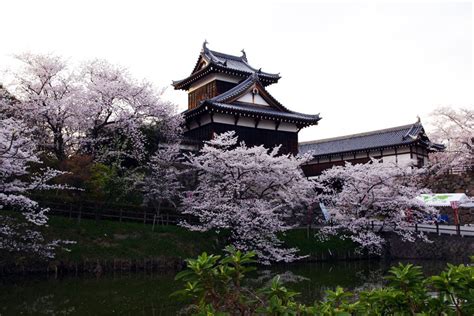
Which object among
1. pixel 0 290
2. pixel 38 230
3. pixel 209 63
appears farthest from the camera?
pixel 209 63

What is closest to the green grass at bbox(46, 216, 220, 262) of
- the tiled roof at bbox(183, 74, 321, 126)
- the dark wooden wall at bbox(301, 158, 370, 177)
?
the tiled roof at bbox(183, 74, 321, 126)

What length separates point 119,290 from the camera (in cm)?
1429

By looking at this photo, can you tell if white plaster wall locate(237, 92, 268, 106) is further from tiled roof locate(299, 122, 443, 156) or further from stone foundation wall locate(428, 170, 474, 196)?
stone foundation wall locate(428, 170, 474, 196)

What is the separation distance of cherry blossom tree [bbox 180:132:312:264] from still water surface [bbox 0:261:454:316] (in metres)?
1.87

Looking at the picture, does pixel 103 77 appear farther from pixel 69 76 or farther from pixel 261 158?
pixel 261 158

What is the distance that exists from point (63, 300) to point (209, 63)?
22.0 meters

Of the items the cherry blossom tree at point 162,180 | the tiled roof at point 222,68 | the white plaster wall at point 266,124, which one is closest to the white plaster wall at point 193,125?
the cherry blossom tree at point 162,180

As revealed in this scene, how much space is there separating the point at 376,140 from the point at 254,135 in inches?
578

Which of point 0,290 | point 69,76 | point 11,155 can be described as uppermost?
point 69,76

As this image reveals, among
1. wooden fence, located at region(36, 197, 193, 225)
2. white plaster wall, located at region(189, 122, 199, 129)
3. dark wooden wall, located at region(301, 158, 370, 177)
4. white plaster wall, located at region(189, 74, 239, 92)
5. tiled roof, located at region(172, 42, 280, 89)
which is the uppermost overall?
tiled roof, located at region(172, 42, 280, 89)

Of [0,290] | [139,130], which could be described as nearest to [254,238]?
[139,130]

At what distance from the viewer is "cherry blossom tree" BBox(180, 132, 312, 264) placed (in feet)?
70.9

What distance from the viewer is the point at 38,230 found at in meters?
18.5

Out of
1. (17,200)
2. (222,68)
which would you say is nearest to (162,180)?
(17,200)
